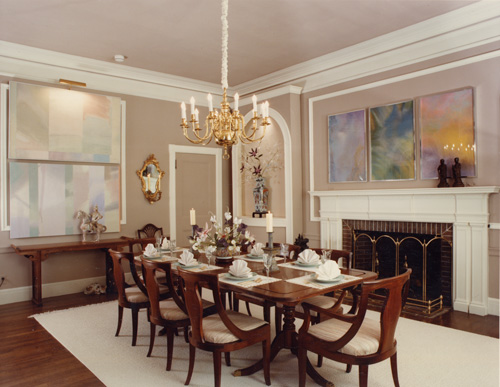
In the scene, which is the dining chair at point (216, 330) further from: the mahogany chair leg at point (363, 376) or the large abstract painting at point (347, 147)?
the large abstract painting at point (347, 147)

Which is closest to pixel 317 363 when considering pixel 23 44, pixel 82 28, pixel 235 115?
pixel 235 115

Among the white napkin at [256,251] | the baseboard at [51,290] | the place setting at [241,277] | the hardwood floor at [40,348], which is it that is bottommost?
the hardwood floor at [40,348]

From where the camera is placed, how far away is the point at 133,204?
5.77 meters

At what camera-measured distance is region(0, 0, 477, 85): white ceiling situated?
380cm

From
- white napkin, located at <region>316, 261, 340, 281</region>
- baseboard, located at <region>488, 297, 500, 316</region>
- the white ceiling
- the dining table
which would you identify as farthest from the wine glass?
baseboard, located at <region>488, 297, 500, 316</region>

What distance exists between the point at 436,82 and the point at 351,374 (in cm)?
316

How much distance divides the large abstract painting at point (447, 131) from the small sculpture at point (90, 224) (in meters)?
3.97

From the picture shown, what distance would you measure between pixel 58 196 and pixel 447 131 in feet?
15.1

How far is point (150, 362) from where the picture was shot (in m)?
3.08

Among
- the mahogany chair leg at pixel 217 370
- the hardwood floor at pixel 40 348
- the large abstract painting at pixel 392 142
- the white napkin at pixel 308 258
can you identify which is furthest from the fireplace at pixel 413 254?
the mahogany chair leg at pixel 217 370

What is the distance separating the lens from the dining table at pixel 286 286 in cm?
242

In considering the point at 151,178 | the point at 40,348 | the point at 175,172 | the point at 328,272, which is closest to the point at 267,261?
the point at 328,272

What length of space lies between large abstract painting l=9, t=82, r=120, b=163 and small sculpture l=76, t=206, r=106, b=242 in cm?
71

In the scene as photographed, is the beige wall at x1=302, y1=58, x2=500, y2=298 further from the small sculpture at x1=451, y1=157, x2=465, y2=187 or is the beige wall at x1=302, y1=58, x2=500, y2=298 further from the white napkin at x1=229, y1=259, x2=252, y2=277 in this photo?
the white napkin at x1=229, y1=259, x2=252, y2=277
